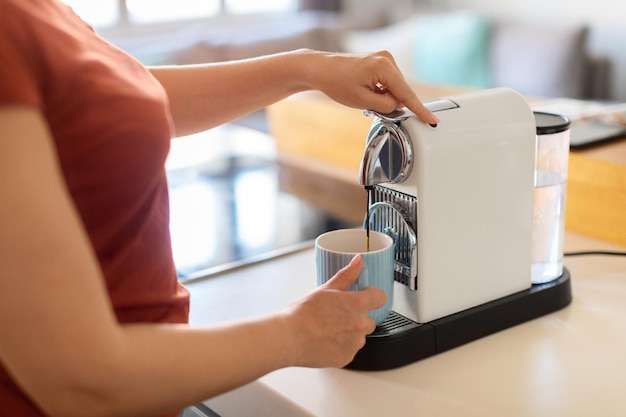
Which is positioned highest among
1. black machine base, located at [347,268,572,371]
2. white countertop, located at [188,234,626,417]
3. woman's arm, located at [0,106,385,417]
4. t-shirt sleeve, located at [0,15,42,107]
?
t-shirt sleeve, located at [0,15,42,107]

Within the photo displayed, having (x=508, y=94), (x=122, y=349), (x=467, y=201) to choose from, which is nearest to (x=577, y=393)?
(x=467, y=201)

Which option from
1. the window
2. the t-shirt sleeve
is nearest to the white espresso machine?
the t-shirt sleeve

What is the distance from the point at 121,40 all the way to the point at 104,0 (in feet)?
1.02

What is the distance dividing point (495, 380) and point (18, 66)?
2.03 feet

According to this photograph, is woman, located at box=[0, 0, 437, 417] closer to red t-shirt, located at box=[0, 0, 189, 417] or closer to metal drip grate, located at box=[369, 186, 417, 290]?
red t-shirt, located at box=[0, 0, 189, 417]

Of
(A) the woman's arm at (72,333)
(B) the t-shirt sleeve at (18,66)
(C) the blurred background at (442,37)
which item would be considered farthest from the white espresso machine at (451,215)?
(C) the blurred background at (442,37)

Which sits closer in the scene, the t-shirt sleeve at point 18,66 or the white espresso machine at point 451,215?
the t-shirt sleeve at point 18,66

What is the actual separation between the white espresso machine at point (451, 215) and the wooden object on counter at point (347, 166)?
0.33m

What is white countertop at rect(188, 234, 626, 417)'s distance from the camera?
0.84 metres

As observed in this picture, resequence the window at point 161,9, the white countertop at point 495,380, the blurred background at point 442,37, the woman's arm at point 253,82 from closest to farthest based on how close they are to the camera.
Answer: the white countertop at point 495,380, the woman's arm at point 253,82, the blurred background at point 442,37, the window at point 161,9

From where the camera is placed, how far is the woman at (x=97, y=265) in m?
0.55

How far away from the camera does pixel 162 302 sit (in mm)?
745

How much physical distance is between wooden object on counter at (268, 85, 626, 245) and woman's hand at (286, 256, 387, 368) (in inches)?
24.4

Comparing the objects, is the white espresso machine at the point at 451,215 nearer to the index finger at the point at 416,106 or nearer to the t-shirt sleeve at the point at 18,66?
the index finger at the point at 416,106
